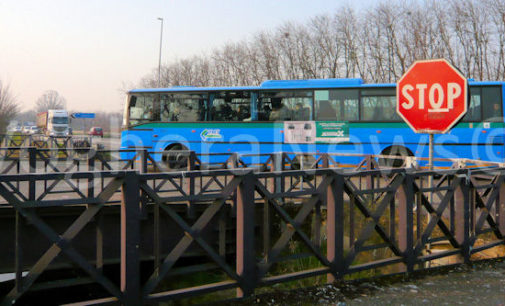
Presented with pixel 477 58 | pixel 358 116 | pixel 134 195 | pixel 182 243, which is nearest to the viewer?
pixel 134 195

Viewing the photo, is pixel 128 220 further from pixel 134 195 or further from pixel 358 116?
pixel 358 116

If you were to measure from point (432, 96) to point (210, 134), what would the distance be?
38.5 ft

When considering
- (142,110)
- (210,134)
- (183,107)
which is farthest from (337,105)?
(142,110)

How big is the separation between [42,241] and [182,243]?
5.14m

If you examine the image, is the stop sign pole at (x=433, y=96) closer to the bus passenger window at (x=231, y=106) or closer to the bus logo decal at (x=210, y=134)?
the bus passenger window at (x=231, y=106)

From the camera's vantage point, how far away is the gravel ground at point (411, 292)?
16.6 feet

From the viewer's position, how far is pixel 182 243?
476cm

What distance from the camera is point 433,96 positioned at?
6.95 m

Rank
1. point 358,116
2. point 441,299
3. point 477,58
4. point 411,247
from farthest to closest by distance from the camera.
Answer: point 477,58, point 358,116, point 411,247, point 441,299

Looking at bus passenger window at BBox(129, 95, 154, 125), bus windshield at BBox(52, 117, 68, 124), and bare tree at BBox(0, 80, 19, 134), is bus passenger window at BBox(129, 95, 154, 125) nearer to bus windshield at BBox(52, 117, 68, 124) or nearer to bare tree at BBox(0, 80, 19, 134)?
bare tree at BBox(0, 80, 19, 134)

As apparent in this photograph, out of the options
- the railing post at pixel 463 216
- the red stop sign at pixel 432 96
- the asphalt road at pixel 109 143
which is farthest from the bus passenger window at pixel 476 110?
the asphalt road at pixel 109 143

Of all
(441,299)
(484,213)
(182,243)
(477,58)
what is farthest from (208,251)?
(477,58)

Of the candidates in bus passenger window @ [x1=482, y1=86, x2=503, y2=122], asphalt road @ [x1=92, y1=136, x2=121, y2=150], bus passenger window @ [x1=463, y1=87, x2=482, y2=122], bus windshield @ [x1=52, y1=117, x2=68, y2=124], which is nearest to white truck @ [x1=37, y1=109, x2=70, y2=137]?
bus windshield @ [x1=52, y1=117, x2=68, y2=124]

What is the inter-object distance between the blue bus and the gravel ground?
10.3 meters
